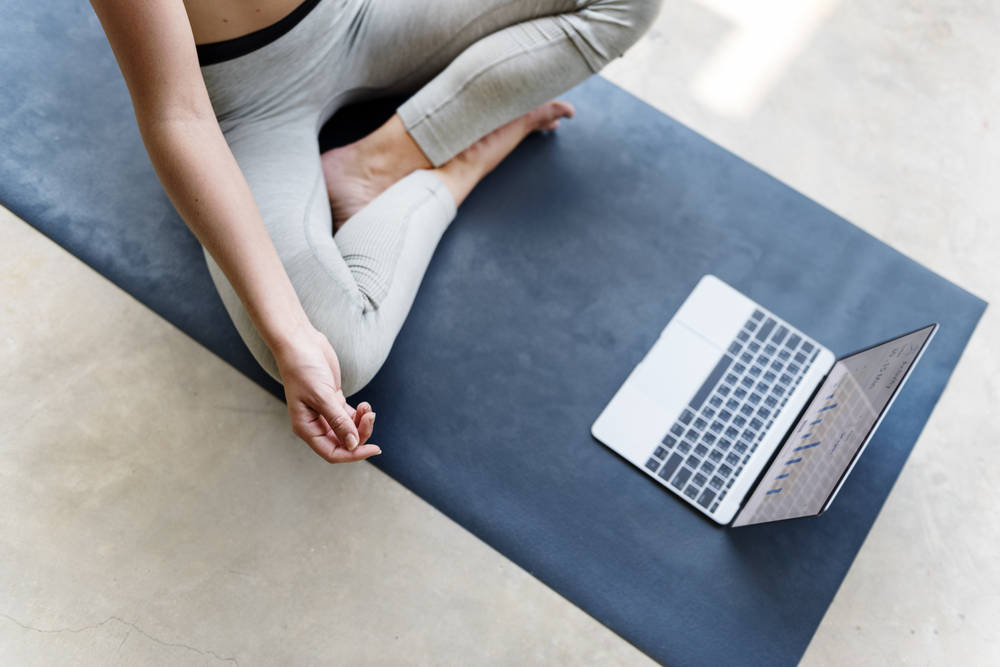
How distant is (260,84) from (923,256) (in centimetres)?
135

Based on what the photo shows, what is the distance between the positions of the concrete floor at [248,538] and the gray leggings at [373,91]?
0.27m

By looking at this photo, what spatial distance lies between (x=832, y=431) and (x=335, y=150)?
1.00 m

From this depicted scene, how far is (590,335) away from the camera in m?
1.25

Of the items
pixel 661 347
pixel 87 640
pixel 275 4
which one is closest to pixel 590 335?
pixel 661 347

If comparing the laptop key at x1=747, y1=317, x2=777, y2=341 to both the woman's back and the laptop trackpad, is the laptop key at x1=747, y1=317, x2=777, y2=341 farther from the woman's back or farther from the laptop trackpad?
the woman's back

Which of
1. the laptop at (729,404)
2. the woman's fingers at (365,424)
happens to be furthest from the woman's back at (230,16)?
the laptop at (729,404)

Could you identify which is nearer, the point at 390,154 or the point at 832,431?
the point at 832,431

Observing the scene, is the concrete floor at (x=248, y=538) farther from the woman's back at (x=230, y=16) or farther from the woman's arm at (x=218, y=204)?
the woman's back at (x=230, y=16)

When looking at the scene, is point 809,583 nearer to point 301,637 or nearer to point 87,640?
point 301,637

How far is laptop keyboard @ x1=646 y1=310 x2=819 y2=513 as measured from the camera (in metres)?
1.17

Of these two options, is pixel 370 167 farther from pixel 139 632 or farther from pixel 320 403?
pixel 139 632

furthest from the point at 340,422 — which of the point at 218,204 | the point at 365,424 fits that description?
the point at 218,204

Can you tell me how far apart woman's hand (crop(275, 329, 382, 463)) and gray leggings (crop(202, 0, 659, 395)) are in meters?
0.08

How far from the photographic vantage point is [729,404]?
1.20m
